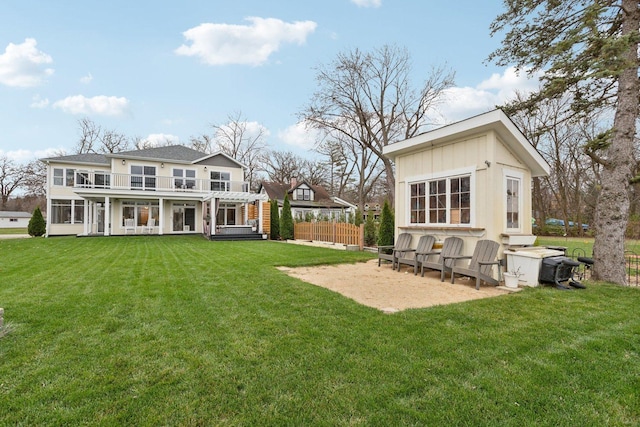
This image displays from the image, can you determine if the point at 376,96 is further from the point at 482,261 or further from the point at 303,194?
the point at 482,261

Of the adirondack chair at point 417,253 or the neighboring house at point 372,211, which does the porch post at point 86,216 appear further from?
the adirondack chair at point 417,253

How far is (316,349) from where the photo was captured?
3018 mm

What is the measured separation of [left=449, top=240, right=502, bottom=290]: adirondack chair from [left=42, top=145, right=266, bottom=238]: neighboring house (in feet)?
48.0

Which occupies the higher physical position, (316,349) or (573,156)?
(573,156)

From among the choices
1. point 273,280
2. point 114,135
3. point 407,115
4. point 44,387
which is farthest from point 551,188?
point 114,135

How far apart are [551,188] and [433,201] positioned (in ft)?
79.6

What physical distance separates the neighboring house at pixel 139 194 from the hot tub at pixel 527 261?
49.5ft

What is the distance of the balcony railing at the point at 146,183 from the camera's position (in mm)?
19422

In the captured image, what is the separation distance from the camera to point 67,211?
68.2ft

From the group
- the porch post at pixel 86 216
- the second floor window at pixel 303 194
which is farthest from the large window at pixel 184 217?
the second floor window at pixel 303 194

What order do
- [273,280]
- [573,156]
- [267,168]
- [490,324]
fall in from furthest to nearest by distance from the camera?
[267,168]
[573,156]
[273,280]
[490,324]

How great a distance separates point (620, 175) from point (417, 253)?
4154 millimetres

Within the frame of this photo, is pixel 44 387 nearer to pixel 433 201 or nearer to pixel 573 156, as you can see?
pixel 433 201

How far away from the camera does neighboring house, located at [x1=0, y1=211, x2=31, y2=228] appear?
3731 cm
